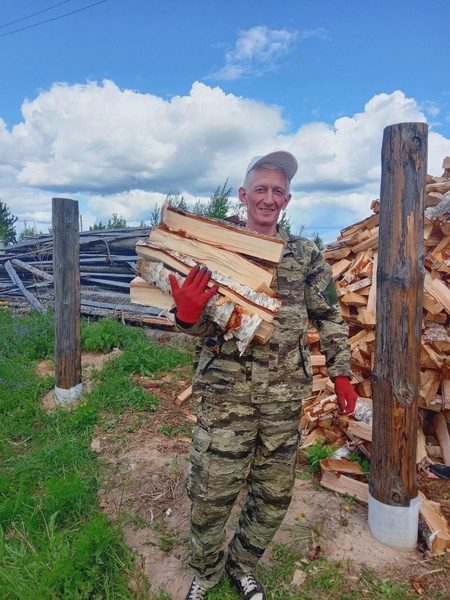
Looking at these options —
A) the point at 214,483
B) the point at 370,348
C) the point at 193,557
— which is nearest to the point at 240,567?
the point at 193,557

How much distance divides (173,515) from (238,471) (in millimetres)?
1398

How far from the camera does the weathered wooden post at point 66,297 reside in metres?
5.14

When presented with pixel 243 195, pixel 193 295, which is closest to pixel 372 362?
pixel 243 195

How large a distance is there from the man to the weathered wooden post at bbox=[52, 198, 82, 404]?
337cm

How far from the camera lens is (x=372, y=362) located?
4.50 meters

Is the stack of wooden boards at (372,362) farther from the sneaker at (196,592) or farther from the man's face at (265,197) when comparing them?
the man's face at (265,197)

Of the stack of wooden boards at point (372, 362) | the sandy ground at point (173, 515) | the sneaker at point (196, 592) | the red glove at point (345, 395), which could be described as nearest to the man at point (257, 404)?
the sneaker at point (196, 592)

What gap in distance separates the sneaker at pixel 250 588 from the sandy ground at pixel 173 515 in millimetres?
338

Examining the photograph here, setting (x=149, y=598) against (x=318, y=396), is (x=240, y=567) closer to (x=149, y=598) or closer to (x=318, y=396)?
(x=149, y=598)

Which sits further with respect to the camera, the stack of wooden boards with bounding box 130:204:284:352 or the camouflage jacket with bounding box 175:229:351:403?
the camouflage jacket with bounding box 175:229:351:403

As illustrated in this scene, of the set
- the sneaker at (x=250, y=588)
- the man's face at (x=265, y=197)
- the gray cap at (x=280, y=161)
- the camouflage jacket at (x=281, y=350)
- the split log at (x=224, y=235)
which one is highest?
the gray cap at (x=280, y=161)

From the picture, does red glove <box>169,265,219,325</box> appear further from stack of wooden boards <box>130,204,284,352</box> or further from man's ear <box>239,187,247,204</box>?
man's ear <box>239,187,247,204</box>

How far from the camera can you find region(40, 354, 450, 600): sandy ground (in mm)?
2859

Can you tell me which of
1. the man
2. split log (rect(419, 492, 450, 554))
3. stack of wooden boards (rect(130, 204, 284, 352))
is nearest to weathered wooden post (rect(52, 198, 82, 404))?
stack of wooden boards (rect(130, 204, 284, 352))
